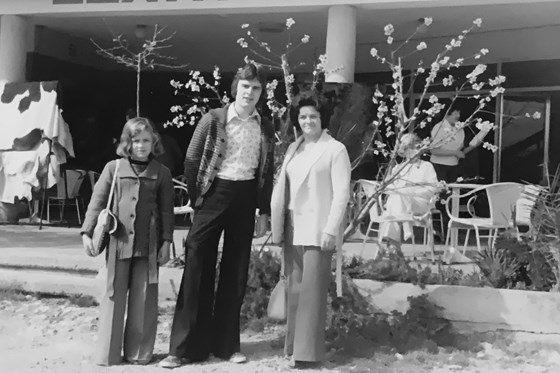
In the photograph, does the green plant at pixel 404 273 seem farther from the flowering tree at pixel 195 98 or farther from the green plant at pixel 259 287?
the flowering tree at pixel 195 98

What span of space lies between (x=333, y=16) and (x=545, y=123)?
13.4 ft

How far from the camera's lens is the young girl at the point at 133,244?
12.5 feet

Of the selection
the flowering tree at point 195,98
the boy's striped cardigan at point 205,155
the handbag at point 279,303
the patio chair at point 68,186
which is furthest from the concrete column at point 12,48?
the handbag at point 279,303

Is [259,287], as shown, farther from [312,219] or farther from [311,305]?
[312,219]

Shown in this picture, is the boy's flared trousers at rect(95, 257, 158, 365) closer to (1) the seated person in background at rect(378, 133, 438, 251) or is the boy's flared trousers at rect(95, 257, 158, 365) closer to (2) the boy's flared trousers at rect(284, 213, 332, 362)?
(2) the boy's flared trousers at rect(284, 213, 332, 362)

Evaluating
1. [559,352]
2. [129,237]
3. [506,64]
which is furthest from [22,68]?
[559,352]

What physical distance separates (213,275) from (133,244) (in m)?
0.49

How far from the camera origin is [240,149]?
382 cm

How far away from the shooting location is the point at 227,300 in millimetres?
3918

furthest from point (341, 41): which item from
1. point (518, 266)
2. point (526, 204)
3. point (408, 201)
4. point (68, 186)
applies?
point (68, 186)

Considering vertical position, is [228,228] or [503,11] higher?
[503,11]

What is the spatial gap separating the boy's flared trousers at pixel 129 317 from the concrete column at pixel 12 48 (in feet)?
19.9

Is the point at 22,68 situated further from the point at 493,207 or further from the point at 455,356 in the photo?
the point at 455,356

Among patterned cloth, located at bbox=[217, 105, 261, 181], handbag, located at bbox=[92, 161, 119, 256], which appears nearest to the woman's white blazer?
patterned cloth, located at bbox=[217, 105, 261, 181]
